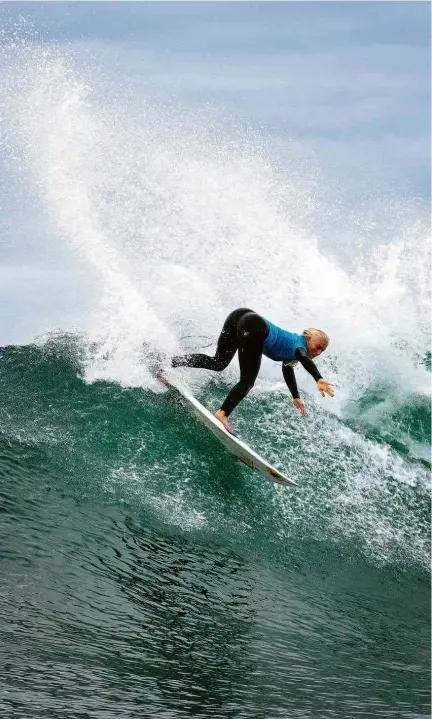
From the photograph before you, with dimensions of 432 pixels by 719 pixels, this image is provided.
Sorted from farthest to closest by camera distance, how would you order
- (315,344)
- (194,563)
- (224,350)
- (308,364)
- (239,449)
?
(224,350)
(239,449)
(315,344)
(308,364)
(194,563)

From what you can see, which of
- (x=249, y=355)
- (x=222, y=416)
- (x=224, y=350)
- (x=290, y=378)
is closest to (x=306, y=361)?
(x=290, y=378)

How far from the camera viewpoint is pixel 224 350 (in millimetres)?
7383

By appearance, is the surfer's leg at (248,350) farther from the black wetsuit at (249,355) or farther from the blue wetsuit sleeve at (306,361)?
the blue wetsuit sleeve at (306,361)

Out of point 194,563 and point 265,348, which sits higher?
point 265,348

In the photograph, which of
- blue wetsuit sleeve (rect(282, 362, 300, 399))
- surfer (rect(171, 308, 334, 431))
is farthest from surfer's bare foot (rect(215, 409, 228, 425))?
blue wetsuit sleeve (rect(282, 362, 300, 399))

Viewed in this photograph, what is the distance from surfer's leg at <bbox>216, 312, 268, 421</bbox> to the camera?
679cm

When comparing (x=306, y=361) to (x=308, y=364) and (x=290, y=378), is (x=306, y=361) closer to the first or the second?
(x=308, y=364)

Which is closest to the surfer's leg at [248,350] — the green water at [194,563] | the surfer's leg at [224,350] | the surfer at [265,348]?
the surfer at [265,348]

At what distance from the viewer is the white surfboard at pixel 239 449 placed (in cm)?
686

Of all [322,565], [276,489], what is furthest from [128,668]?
[276,489]

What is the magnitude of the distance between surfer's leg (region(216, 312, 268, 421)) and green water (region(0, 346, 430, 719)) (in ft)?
3.09

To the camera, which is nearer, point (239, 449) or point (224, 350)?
point (239, 449)

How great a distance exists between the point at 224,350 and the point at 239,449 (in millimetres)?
973

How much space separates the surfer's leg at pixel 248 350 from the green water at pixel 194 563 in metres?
0.94
